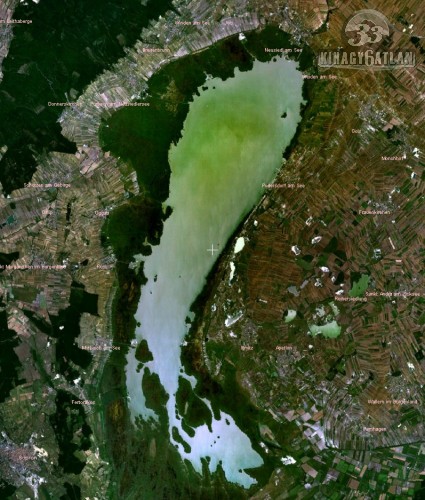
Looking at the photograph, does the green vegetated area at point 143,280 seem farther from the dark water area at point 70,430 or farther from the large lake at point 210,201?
the dark water area at point 70,430

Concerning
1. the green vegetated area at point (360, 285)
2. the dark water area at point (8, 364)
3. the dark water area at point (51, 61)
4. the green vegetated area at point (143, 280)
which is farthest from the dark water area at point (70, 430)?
the green vegetated area at point (360, 285)

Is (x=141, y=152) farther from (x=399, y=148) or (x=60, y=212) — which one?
(x=399, y=148)

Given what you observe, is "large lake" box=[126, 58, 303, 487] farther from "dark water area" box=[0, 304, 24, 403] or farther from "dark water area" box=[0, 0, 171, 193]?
"dark water area" box=[0, 304, 24, 403]

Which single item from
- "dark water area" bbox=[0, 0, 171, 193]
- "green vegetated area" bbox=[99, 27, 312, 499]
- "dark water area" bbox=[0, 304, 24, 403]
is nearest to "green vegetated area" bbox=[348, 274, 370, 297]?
"green vegetated area" bbox=[99, 27, 312, 499]

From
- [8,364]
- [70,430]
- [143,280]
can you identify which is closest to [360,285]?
[143,280]

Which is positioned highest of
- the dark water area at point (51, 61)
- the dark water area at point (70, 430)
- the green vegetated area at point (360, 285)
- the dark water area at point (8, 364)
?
the dark water area at point (51, 61)
